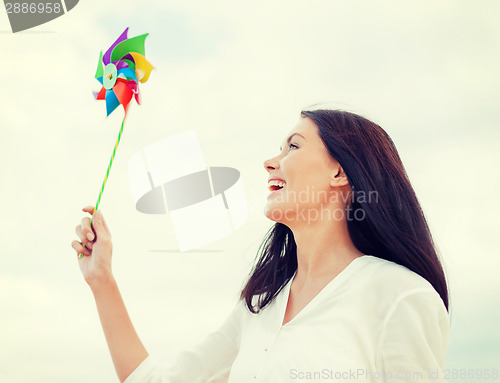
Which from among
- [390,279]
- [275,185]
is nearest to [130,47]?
[275,185]

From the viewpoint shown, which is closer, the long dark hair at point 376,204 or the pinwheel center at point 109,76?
the long dark hair at point 376,204

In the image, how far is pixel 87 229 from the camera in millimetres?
2092

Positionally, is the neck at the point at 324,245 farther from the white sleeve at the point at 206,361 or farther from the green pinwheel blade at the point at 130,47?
the green pinwheel blade at the point at 130,47

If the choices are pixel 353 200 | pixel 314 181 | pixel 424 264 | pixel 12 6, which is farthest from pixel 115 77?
pixel 12 6

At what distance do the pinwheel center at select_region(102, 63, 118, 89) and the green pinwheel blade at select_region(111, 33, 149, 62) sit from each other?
52 millimetres

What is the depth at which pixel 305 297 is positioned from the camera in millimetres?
2045

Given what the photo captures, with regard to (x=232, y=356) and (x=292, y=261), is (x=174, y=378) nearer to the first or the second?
(x=232, y=356)

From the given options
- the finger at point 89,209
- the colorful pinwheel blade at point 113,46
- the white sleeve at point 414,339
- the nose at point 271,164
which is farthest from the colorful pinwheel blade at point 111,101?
the white sleeve at point 414,339

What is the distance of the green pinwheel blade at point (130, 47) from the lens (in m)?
2.40

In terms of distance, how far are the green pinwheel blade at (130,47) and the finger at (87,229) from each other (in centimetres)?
72

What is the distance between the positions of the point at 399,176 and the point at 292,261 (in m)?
0.54

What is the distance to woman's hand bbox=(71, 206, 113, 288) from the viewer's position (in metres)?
2.09

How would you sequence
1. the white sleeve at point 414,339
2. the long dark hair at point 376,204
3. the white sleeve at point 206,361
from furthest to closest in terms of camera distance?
the white sleeve at point 206,361 → the long dark hair at point 376,204 → the white sleeve at point 414,339

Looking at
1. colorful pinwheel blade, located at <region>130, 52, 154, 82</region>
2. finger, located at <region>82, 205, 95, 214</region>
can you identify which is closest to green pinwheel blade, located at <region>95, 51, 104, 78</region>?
colorful pinwheel blade, located at <region>130, 52, 154, 82</region>
